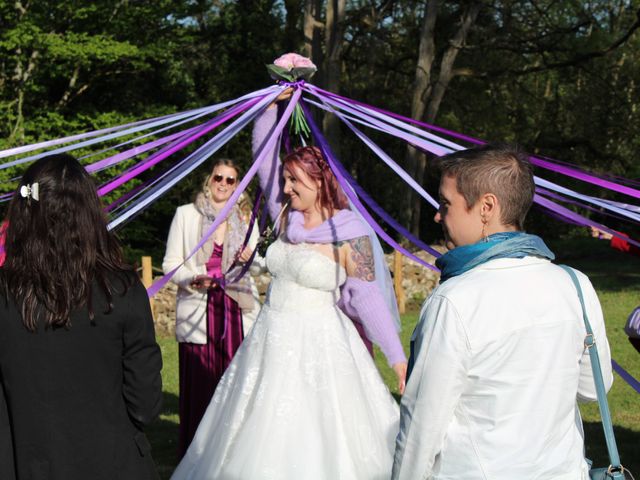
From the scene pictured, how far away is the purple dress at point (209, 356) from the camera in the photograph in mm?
5645

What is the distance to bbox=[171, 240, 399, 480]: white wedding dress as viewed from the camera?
4254 millimetres

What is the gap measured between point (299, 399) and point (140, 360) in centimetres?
182

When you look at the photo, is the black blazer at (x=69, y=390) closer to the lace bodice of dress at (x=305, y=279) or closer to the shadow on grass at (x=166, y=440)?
the lace bodice of dress at (x=305, y=279)

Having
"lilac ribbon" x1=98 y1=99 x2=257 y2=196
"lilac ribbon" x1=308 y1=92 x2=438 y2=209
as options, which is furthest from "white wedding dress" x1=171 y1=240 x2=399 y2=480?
"lilac ribbon" x1=98 y1=99 x2=257 y2=196

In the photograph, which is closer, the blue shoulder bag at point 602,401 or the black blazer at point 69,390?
the blue shoulder bag at point 602,401

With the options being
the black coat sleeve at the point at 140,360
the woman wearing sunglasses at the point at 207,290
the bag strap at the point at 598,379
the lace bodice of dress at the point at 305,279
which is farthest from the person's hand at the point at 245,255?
the bag strap at the point at 598,379

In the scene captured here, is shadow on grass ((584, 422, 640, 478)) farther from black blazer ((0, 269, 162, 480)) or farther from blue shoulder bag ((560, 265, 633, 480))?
black blazer ((0, 269, 162, 480))

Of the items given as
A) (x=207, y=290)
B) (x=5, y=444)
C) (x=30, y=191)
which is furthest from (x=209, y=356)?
(x=30, y=191)

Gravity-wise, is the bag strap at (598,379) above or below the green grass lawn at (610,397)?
above

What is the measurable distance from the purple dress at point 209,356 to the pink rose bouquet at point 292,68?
134 centimetres

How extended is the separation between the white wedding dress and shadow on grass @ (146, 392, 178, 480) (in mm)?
1300

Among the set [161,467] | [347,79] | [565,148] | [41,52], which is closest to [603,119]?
[565,148]

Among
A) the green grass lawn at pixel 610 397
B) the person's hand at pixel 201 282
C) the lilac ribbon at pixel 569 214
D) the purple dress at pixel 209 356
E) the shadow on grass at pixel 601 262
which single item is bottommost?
the shadow on grass at pixel 601 262

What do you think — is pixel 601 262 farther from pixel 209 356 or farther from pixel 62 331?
pixel 62 331
